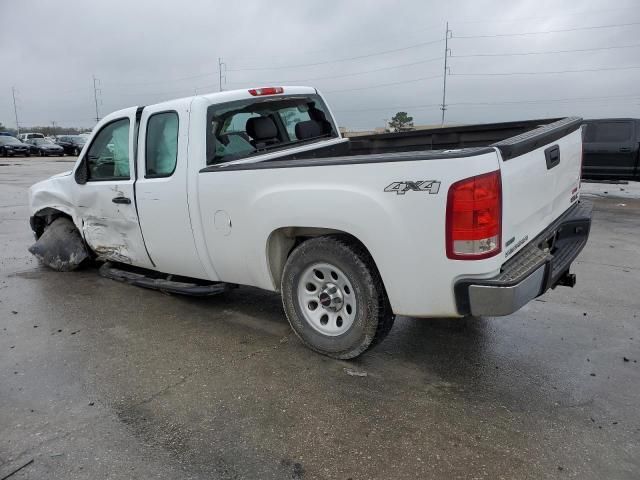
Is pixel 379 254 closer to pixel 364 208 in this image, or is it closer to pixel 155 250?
pixel 364 208

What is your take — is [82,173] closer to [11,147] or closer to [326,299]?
[326,299]

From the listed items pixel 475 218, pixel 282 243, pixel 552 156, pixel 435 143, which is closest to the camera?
pixel 475 218

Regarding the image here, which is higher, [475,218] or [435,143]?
[435,143]

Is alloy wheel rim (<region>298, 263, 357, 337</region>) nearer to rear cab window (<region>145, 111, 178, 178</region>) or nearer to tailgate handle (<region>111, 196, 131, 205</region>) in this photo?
rear cab window (<region>145, 111, 178, 178</region>)

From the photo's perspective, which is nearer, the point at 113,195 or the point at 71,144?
the point at 113,195

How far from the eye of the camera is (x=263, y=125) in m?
4.63

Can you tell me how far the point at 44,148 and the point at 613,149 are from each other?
117 feet

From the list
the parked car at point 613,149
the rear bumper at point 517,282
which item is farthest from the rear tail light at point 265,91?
the parked car at point 613,149

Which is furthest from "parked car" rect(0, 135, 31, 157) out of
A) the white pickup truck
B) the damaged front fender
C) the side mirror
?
the side mirror

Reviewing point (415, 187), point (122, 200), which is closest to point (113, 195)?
point (122, 200)

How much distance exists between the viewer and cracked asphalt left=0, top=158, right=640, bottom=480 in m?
2.53

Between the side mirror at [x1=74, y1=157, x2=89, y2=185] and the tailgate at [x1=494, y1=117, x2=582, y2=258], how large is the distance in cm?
406

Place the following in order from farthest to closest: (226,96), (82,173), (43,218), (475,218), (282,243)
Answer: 1. (43,218)
2. (82,173)
3. (226,96)
4. (282,243)
5. (475,218)

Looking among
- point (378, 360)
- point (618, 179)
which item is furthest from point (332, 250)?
point (618, 179)
